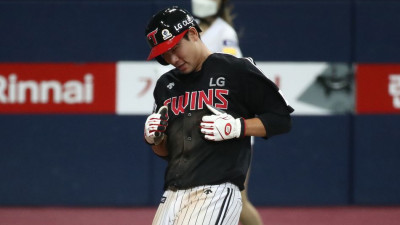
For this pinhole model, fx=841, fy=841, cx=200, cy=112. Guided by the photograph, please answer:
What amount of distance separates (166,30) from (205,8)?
2.27m

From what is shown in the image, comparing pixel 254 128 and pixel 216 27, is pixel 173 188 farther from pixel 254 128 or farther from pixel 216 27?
pixel 216 27

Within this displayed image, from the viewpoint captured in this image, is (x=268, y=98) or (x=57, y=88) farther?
(x=57, y=88)

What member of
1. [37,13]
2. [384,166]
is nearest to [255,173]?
[384,166]

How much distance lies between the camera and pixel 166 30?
388 centimetres

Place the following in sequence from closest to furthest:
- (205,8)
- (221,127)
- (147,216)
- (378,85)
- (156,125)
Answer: (221,127)
(156,125)
(205,8)
(147,216)
(378,85)

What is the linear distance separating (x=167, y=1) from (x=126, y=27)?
46cm

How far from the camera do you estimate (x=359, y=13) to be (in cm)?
787

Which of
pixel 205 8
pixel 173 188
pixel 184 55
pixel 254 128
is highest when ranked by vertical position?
pixel 205 8

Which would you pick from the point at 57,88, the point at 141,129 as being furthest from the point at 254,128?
the point at 57,88

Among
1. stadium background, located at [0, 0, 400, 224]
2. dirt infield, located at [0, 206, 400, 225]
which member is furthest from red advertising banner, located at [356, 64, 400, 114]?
dirt infield, located at [0, 206, 400, 225]

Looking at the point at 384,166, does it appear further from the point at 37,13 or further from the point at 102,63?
the point at 37,13

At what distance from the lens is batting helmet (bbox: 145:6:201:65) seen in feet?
12.7

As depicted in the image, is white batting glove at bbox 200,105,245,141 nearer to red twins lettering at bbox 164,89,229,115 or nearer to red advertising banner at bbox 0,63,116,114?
red twins lettering at bbox 164,89,229,115

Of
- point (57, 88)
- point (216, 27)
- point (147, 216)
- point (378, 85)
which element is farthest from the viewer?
point (378, 85)
